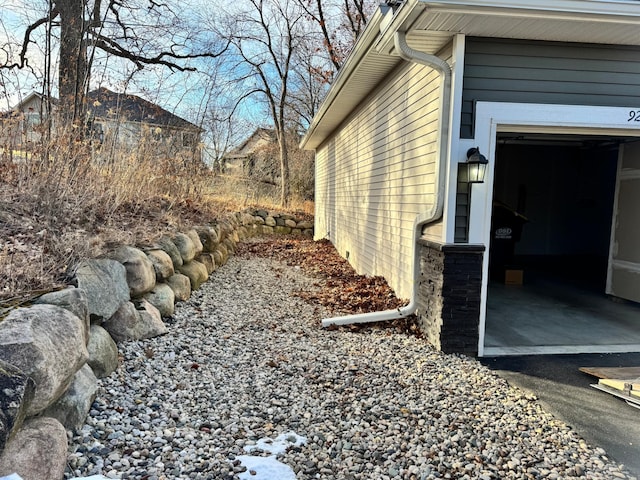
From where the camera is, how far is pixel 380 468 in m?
2.03

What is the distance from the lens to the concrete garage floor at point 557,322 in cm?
368

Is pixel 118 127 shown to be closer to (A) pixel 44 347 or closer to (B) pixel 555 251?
(A) pixel 44 347

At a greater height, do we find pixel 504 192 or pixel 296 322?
pixel 504 192

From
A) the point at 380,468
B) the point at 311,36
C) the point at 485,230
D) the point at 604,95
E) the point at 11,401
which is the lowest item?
the point at 380,468

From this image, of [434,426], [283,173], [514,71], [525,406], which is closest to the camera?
[434,426]

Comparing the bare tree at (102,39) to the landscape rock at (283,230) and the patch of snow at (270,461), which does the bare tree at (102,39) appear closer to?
the patch of snow at (270,461)

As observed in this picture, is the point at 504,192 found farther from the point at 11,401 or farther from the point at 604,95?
the point at 11,401

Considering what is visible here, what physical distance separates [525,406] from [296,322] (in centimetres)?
230

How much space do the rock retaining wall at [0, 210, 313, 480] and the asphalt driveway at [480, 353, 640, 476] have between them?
106 inches

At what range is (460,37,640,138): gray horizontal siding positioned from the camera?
334cm

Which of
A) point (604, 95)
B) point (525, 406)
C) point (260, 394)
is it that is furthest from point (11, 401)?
point (604, 95)

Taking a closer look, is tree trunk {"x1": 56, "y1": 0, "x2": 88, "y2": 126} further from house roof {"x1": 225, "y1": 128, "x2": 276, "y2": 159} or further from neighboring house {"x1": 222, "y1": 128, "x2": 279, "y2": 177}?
house roof {"x1": 225, "y1": 128, "x2": 276, "y2": 159}

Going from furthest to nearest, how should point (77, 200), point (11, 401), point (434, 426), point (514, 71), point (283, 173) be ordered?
point (283, 173), point (77, 200), point (514, 71), point (434, 426), point (11, 401)

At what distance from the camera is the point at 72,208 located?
12.3 feet
